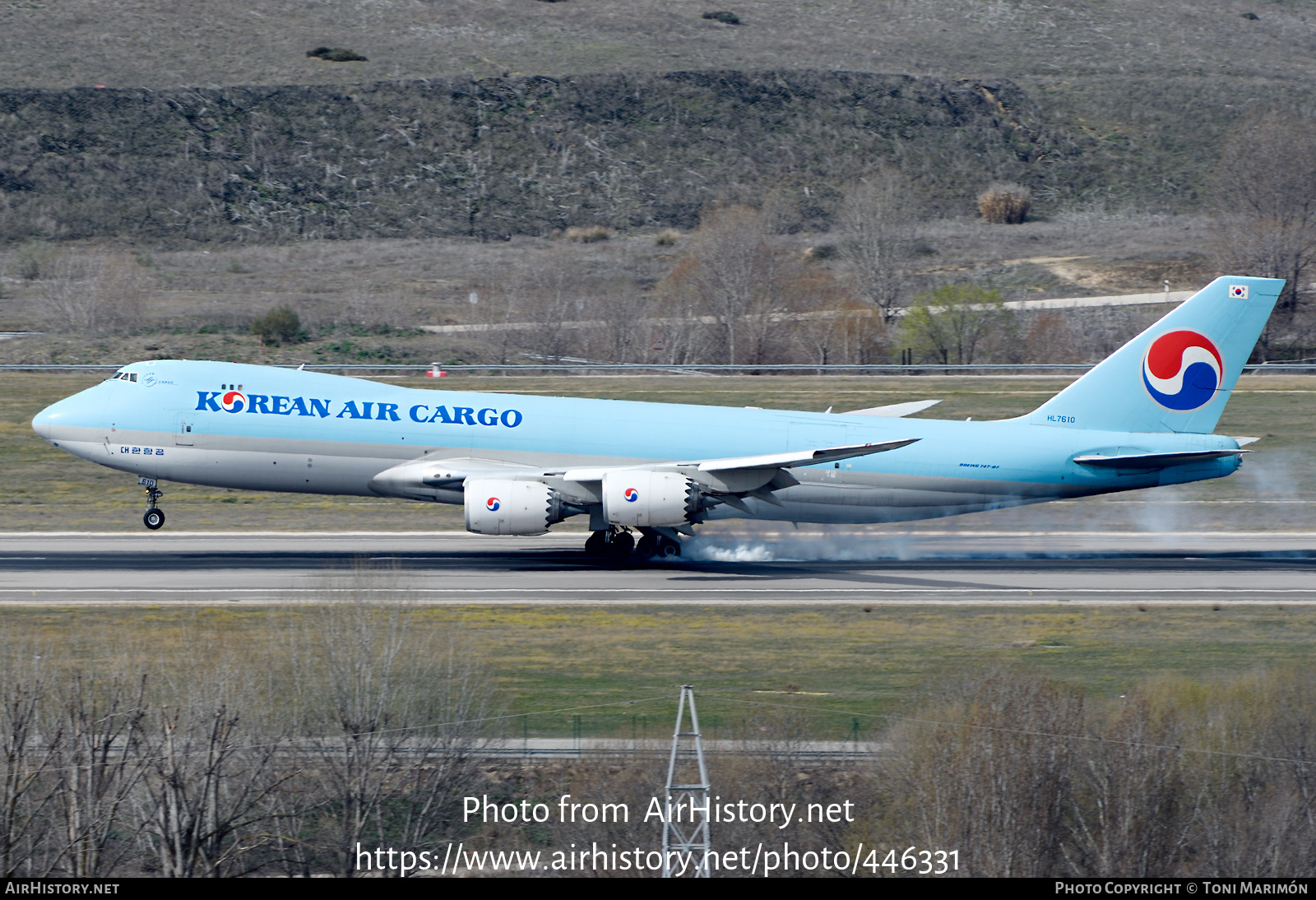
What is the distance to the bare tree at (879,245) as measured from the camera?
90.7 m

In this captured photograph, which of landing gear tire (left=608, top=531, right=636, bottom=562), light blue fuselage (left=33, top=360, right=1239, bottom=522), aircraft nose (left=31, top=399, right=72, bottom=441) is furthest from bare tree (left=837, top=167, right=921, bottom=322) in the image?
aircraft nose (left=31, top=399, right=72, bottom=441)

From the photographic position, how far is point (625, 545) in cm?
3859

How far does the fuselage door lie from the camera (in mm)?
37156

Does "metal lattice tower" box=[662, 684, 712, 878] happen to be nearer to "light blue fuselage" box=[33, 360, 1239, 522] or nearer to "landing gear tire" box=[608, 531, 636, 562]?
"landing gear tire" box=[608, 531, 636, 562]

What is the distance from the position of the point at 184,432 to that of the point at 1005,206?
9782 cm

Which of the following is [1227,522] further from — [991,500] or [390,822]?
[390,822]

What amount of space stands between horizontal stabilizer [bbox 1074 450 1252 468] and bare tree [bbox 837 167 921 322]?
5045 centimetres

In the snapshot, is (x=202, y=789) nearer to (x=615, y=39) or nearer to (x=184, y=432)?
(x=184, y=432)

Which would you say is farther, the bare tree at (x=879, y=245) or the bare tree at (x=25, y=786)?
the bare tree at (x=879, y=245)

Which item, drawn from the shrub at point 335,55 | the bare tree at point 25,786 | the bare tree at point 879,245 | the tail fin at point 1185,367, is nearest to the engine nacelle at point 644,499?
the tail fin at point 1185,367

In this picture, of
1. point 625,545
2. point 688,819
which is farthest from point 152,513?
point 688,819

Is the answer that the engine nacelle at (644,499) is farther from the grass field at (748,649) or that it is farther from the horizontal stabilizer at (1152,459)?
the horizontal stabilizer at (1152,459)

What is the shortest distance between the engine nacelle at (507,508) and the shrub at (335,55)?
4336 inches
